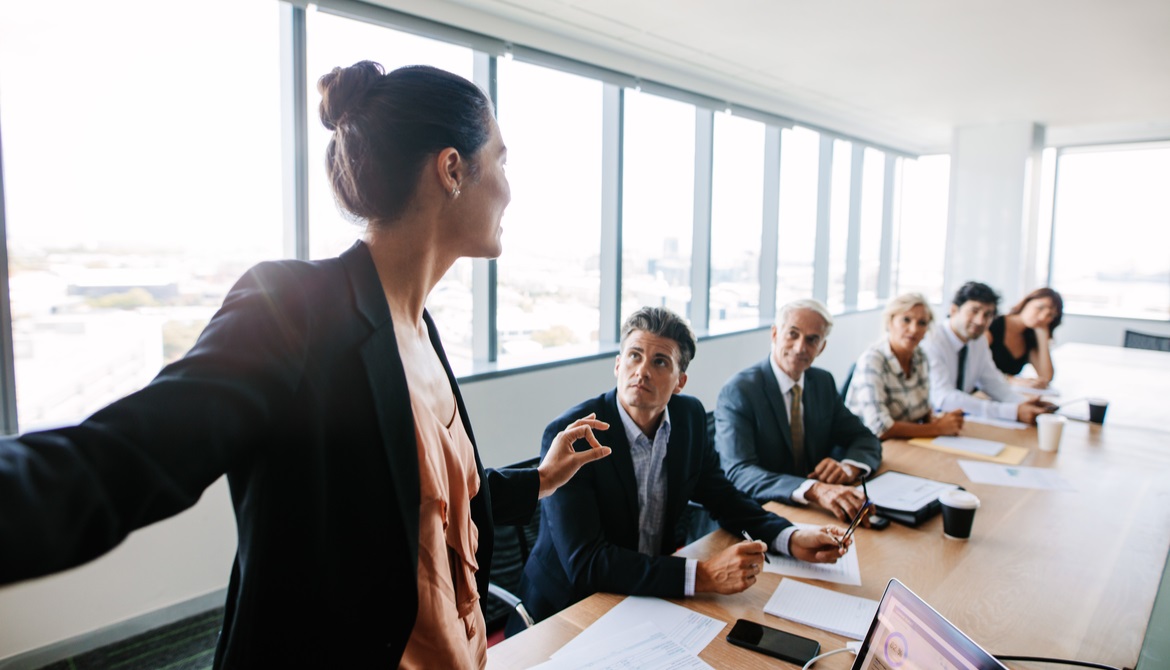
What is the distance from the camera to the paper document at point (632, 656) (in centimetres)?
124

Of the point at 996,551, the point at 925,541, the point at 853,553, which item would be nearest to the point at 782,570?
the point at 853,553

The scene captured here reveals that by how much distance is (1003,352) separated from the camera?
15.3ft

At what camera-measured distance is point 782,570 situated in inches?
→ 66.4

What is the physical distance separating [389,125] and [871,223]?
887 centimetres

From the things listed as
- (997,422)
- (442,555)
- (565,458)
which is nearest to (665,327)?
(565,458)

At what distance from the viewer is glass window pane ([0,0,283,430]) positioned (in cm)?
254

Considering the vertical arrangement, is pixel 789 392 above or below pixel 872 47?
below

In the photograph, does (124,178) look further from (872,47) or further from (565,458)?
(872,47)

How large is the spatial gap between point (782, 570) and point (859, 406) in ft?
5.43

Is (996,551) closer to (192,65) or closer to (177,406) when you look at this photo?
(177,406)

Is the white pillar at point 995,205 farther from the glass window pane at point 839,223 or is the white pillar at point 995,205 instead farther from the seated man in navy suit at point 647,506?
the seated man in navy suit at point 647,506

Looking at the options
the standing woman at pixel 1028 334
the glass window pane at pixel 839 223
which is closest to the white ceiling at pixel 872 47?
the glass window pane at pixel 839 223

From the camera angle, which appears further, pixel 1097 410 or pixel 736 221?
pixel 736 221

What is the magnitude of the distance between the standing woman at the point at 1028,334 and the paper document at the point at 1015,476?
6.60 ft
